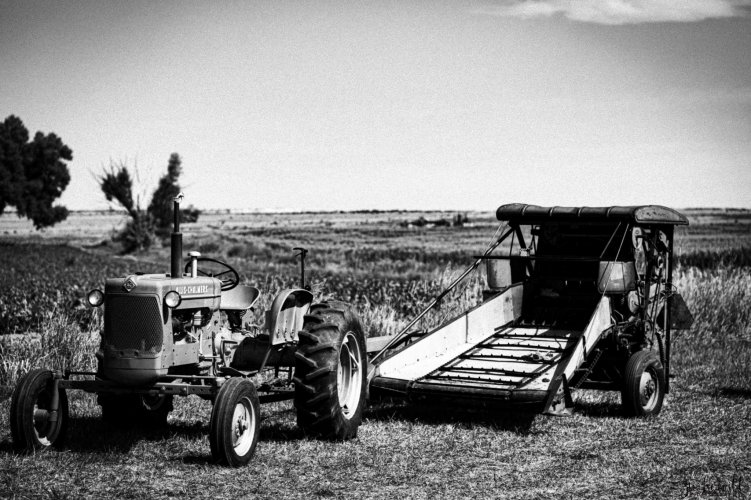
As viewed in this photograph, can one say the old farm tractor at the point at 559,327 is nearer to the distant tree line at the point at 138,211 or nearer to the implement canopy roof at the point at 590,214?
the implement canopy roof at the point at 590,214

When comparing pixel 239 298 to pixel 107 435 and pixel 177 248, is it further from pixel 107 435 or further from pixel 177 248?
pixel 107 435

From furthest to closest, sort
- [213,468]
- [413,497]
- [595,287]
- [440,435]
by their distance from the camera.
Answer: [595,287] → [440,435] → [213,468] → [413,497]

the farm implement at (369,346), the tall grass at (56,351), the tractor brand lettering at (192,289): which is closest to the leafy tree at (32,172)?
the tall grass at (56,351)

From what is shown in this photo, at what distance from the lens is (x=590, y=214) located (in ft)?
34.0

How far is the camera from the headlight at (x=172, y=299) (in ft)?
23.5

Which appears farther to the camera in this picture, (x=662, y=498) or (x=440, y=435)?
(x=440, y=435)

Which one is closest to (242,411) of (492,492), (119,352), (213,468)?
(213,468)

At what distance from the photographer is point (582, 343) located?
29.9ft

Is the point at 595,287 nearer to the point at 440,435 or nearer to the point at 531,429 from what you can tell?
the point at 531,429

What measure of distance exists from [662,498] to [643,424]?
281 cm

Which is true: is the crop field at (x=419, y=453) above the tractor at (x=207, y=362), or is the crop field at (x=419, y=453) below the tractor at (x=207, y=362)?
below

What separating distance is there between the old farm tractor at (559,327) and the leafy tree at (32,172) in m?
64.2

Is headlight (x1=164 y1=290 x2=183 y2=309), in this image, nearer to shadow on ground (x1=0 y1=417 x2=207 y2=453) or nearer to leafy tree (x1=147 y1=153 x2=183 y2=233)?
shadow on ground (x1=0 y1=417 x2=207 y2=453)

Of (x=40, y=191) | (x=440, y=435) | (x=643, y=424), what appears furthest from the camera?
(x=40, y=191)
